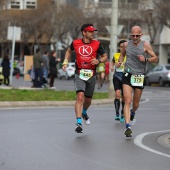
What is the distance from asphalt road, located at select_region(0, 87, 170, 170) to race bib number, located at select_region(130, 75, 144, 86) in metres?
0.96

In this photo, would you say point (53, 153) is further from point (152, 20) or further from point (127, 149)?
point (152, 20)

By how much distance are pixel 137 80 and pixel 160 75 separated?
1315 inches

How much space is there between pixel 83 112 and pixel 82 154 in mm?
3795

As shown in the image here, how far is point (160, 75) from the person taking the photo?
154ft

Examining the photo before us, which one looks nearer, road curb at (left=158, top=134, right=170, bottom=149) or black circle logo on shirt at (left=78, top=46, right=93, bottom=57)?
road curb at (left=158, top=134, right=170, bottom=149)

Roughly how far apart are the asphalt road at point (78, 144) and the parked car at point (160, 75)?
91.9 ft

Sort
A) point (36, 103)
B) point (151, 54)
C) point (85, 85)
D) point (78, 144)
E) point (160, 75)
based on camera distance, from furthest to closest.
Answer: point (160, 75) < point (36, 103) < point (85, 85) < point (151, 54) < point (78, 144)

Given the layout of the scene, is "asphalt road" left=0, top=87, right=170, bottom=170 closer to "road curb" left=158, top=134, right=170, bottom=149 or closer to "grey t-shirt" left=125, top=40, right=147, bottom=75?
"road curb" left=158, top=134, right=170, bottom=149

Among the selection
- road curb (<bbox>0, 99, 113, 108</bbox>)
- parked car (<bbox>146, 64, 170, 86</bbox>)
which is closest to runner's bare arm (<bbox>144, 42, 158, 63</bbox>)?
road curb (<bbox>0, 99, 113, 108</bbox>)

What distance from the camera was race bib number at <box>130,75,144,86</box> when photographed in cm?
1359

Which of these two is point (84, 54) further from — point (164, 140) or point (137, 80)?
point (164, 140)

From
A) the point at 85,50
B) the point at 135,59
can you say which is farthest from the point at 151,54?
the point at 85,50

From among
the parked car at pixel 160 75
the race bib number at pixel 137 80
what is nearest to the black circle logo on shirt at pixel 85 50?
the race bib number at pixel 137 80

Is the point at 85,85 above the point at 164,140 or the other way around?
above
